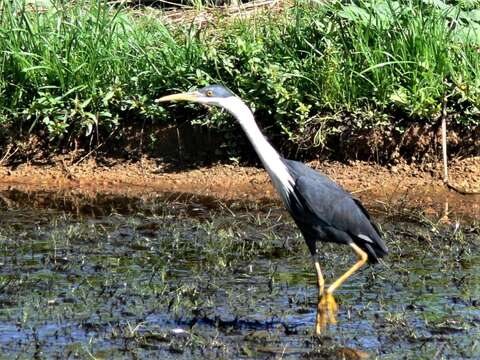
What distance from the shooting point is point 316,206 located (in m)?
6.39

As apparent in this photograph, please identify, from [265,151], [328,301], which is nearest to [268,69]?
[265,151]

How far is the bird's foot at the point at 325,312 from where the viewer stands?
6023 mm

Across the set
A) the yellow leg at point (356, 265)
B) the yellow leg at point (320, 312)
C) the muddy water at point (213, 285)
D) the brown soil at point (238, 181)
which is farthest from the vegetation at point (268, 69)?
the yellow leg at point (320, 312)

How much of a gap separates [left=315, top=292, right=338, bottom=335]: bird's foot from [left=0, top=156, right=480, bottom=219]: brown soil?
2.24m

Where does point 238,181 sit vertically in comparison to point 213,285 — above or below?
below

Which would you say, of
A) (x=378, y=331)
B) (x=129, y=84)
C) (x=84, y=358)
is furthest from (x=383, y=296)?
(x=129, y=84)

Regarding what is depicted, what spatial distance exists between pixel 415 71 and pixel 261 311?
3.32m

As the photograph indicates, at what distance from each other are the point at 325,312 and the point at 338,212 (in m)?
0.61

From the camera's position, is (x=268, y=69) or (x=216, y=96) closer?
(x=216, y=96)

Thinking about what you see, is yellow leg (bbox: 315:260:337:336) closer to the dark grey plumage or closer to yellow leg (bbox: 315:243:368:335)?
yellow leg (bbox: 315:243:368:335)

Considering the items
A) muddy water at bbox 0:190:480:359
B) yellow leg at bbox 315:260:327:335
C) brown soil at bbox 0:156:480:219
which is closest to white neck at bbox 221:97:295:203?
yellow leg at bbox 315:260:327:335

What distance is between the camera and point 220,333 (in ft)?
19.4

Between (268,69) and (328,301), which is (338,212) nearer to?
(328,301)

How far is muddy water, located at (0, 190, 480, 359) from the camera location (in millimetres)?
5730
